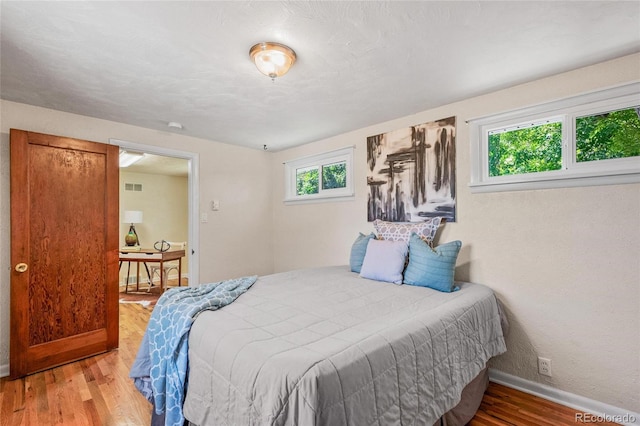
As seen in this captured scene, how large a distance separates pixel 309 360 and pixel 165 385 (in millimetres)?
986

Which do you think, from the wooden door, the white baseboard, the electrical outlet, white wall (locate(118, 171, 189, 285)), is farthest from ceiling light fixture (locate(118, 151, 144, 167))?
the electrical outlet

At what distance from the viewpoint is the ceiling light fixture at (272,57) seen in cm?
171

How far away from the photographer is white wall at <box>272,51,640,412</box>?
1.86m

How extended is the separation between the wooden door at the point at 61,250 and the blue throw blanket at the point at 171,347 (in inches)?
54.5

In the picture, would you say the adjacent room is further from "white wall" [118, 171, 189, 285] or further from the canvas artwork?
"white wall" [118, 171, 189, 285]

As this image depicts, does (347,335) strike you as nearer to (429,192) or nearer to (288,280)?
(288,280)

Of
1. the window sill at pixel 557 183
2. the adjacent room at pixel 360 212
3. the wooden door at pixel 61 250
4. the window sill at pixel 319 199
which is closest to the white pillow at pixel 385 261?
the adjacent room at pixel 360 212

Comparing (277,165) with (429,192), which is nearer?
(429,192)

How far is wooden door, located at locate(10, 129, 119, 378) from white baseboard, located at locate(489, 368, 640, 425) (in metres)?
3.55

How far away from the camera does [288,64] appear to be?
5.96 feet

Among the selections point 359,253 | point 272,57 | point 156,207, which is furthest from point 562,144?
point 156,207

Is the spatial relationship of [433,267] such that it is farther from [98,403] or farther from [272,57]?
[98,403]

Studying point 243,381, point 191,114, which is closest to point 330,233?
point 191,114

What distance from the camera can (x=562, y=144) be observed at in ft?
6.96
